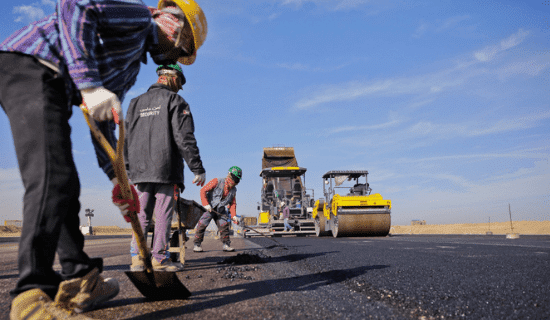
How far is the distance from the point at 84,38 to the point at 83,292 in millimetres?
1112

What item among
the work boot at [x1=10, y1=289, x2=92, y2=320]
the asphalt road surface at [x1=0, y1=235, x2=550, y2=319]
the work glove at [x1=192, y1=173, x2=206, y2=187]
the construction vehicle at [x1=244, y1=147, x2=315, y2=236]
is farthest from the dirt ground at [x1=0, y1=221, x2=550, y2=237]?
the work boot at [x1=10, y1=289, x2=92, y2=320]

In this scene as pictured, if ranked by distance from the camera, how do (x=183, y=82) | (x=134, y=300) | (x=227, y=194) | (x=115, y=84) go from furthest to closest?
(x=227, y=194) < (x=183, y=82) < (x=134, y=300) < (x=115, y=84)

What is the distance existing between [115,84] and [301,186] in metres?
16.1

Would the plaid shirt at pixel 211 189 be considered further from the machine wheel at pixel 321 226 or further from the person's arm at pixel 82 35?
the machine wheel at pixel 321 226

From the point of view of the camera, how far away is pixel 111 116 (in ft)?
4.80

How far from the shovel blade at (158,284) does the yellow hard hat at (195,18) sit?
1225mm

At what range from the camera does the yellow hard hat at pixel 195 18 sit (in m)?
1.95

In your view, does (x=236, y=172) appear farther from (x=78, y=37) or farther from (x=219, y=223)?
(x=78, y=37)

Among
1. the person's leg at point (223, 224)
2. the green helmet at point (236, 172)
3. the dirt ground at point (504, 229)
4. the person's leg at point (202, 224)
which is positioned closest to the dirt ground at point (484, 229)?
the dirt ground at point (504, 229)

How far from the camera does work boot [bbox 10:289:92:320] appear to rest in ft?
4.14

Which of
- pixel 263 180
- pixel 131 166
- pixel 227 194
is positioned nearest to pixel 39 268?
pixel 131 166

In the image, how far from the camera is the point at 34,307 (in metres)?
1.29

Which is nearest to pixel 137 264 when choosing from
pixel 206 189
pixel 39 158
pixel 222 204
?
pixel 39 158

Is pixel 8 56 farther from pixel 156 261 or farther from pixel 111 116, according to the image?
pixel 156 261
